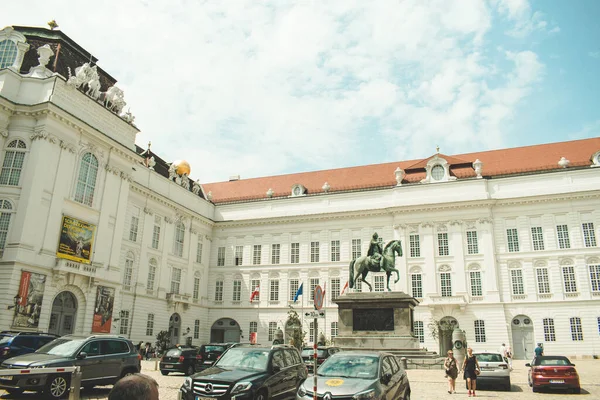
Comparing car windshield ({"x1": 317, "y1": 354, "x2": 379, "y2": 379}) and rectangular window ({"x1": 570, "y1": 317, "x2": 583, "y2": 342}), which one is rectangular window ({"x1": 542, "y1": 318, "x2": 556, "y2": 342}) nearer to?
rectangular window ({"x1": 570, "y1": 317, "x2": 583, "y2": 342})

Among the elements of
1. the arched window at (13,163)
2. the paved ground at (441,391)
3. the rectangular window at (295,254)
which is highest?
the arched window at (13,163)

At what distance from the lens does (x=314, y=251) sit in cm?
4762

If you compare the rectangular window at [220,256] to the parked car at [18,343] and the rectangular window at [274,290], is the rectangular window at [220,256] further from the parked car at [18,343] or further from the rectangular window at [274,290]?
the parked car at [18,343]

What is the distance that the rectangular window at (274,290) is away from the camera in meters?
47.7

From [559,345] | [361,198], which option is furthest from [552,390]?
[361,198]

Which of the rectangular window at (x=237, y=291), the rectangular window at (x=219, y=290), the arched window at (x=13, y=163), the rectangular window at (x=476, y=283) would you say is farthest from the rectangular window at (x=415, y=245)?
the arched window at (x=13, y=163)

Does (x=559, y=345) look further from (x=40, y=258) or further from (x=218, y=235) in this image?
(x=40, y=258)

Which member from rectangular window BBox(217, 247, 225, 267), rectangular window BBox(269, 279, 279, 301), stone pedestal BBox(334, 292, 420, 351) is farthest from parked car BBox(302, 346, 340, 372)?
rectangular window BBox(217, 247, 225, 267)

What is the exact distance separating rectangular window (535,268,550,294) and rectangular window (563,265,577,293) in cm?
132

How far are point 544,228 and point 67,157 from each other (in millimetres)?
37567

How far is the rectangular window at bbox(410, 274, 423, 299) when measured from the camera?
43000 mm

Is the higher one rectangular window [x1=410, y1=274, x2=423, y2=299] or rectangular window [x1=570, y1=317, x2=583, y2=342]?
rectangular window [x1=410, y1=274, x2=423, y2=299]

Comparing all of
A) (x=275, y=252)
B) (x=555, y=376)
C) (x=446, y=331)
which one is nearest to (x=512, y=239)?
(x=446, y=331)

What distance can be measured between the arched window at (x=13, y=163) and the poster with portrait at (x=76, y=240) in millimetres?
3621
